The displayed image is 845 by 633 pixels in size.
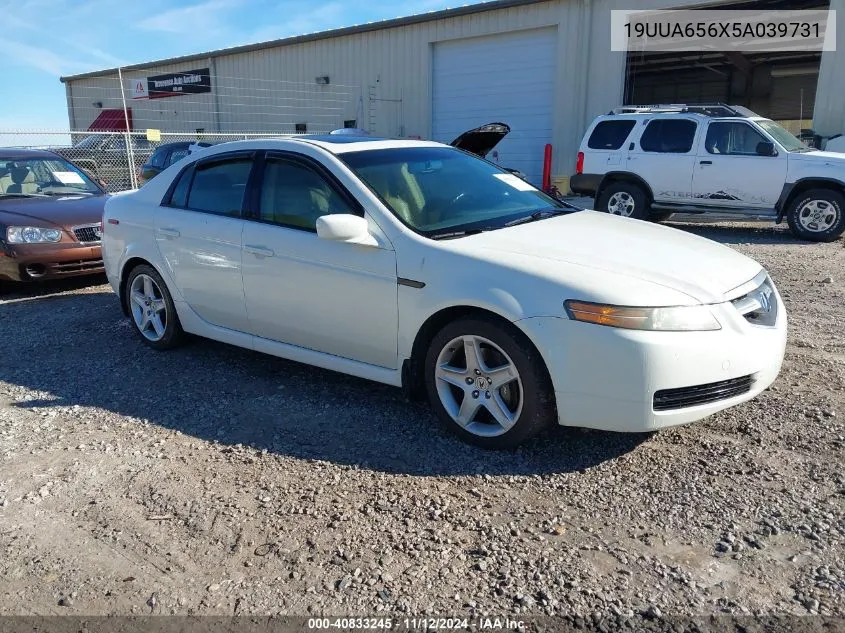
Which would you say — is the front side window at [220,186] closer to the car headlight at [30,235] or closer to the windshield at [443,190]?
the windshield at [443,190]

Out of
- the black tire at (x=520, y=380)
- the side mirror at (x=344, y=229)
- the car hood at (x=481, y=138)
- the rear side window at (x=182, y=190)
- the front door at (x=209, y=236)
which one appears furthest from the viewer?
the car hood at (x=481, y=138)

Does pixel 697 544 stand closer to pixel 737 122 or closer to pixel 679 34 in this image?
pixel 737 122

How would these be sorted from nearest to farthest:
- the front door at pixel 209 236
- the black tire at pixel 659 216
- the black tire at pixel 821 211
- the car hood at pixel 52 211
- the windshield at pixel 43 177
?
the front door at pixel 209 236 → the car hood at pixel 52 211 → the windshield at pixel 43 177 → the black tire at pixel 821 211 → the black tire at pixel 659 216

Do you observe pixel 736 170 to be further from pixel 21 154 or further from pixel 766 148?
pixel 21 154

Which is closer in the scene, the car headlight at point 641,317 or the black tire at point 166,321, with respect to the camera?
the car headlight at point 641,317

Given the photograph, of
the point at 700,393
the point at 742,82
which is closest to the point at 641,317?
the point at 700,393

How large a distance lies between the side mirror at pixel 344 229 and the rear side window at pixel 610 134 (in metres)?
8.98

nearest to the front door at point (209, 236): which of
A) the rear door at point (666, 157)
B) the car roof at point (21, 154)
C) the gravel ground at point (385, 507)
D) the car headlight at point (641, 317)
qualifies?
the gravel ground at point (385, 507)

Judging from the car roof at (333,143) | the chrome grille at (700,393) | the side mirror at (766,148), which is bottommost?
the chrome grille at (700,393)

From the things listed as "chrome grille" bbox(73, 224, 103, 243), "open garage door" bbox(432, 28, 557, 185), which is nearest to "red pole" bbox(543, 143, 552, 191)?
"open garage door" bbox(432, 28, 557, 185)

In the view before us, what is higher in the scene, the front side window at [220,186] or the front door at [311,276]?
the front side window at [220,186]

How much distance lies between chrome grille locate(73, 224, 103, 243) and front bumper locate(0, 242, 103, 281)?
4.3 inches

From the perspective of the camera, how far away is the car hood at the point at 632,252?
3.27 meters

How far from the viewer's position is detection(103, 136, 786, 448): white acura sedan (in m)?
3.13
